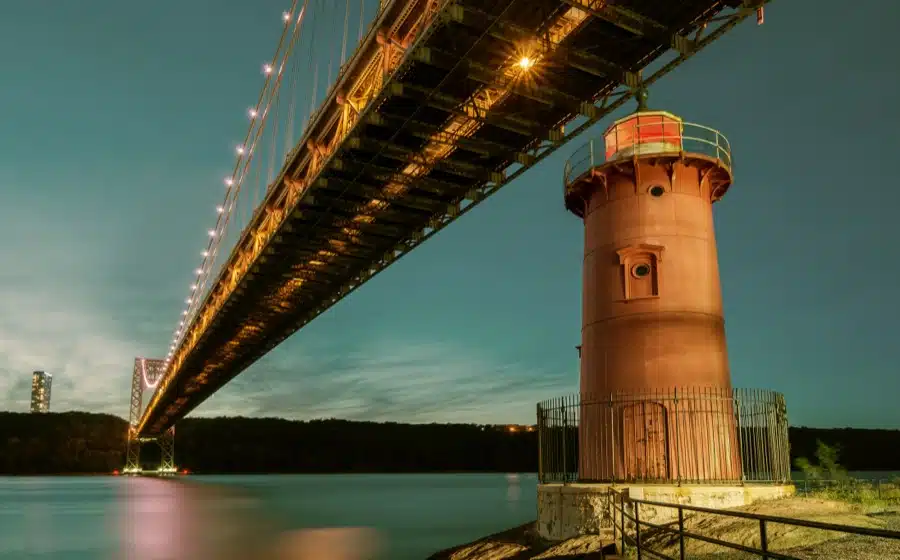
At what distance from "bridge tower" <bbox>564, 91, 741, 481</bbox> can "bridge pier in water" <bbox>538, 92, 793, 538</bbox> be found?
0.07ft

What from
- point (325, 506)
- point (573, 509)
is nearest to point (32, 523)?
point (325, 506)

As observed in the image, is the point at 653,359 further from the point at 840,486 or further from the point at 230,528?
the point at 230,528

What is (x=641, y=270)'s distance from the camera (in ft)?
Result: 53.6

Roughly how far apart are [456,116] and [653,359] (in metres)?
6.54

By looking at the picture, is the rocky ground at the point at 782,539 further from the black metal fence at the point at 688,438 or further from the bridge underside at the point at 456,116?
the bridge underside at the point at 456,116

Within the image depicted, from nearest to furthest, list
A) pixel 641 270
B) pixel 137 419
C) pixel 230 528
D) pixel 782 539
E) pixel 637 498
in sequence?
pixel 782 539, pixel 637 498, pixel 641 270, pixel 230 528, pixel 137 419

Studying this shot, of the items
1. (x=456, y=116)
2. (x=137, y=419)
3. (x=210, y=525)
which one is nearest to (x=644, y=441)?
(x=456, y=116)

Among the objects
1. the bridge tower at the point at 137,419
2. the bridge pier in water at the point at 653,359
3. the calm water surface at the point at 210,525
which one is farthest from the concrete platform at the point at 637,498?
the bridge tower at the point at 137,419

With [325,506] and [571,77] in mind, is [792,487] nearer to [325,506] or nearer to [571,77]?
[571,77]

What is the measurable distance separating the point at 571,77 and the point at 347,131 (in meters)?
5.34

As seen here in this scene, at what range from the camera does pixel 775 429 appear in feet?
49.8

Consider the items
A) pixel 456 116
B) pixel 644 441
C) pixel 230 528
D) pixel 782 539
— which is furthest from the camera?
pixel 230 528

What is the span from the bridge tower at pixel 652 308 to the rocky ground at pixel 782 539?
1903 mm

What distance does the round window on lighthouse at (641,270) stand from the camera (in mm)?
16281
